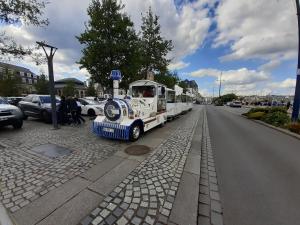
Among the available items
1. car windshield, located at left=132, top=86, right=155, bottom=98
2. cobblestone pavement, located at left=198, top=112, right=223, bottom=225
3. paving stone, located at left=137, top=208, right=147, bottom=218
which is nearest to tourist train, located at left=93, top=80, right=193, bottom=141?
car windshield, located at left=132, top=86, right=155, bottom=98

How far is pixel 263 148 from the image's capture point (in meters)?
6.05

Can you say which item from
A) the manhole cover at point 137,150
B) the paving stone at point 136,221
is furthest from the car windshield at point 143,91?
the paving stone at point 136,221

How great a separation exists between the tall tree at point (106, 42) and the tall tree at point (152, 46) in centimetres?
611

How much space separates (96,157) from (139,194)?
2254mm

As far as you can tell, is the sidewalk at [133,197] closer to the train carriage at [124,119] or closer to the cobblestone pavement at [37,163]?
the cobblestone pavement at [37,163]

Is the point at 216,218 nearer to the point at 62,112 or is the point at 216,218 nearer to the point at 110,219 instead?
the point at 110,219

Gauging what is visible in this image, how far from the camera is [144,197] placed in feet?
9.29

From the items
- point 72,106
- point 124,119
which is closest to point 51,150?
point 124,119

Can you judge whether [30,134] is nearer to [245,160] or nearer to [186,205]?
[186,205]

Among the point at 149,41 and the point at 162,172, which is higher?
the point at 149,41

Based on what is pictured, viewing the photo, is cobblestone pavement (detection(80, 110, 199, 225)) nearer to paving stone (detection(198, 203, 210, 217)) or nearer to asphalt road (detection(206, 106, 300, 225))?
paving stone (detection(198, 203, 210, 217))

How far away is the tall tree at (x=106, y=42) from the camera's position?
1223cm

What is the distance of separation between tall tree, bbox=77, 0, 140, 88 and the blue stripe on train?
7616mm

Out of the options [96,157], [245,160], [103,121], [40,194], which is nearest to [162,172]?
[96,157]
